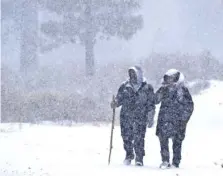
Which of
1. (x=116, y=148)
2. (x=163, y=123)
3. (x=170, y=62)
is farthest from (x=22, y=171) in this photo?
(x=170, y=62)

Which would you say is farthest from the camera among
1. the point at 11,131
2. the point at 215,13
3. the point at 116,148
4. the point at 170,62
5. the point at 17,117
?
the point at 215,13

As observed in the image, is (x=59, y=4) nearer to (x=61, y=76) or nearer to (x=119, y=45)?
(x=61, y=76)

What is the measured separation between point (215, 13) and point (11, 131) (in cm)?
3623

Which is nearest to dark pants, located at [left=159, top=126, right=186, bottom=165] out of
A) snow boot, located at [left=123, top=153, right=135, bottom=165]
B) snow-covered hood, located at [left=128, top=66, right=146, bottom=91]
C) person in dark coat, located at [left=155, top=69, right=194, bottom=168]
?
person in dark coat, located at [left=155, top=69, right=194, bottom=168]

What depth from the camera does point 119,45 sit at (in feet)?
162

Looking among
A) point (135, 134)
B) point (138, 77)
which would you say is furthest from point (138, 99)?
point (135, 134)

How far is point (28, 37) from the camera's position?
33719 millimetres

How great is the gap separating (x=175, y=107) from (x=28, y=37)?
25186mm

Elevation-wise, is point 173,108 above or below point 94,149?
above

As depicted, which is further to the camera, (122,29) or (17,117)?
(122,29)

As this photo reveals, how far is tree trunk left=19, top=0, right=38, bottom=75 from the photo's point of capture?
32594 millimetres

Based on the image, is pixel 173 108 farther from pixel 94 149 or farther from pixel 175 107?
pixel 94 149

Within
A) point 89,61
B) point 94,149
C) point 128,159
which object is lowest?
point 94,149

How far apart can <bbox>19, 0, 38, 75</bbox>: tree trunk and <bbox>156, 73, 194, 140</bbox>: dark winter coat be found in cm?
2250
